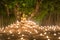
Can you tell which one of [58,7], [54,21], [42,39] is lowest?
[42,39]

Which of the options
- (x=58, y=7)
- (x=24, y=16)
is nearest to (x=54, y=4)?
(x=58, y=7)

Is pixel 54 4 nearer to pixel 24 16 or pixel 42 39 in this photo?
pixel 24 16


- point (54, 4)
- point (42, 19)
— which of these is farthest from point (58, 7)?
point (42, 19)

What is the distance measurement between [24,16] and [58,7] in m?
3.16

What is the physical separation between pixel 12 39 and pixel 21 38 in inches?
20.0

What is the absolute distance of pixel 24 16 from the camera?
17172 millimetres

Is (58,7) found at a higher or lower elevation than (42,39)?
higher

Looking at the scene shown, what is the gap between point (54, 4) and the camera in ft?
55.9

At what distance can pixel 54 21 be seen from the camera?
1680 cm

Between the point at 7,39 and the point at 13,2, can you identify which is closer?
the point at 7,39

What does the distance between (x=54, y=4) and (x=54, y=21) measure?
1547 mm

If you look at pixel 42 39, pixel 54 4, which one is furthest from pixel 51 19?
pixel 42 39

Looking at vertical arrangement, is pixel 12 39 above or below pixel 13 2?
below

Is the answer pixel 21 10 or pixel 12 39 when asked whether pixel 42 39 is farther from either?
pixel 21 10
